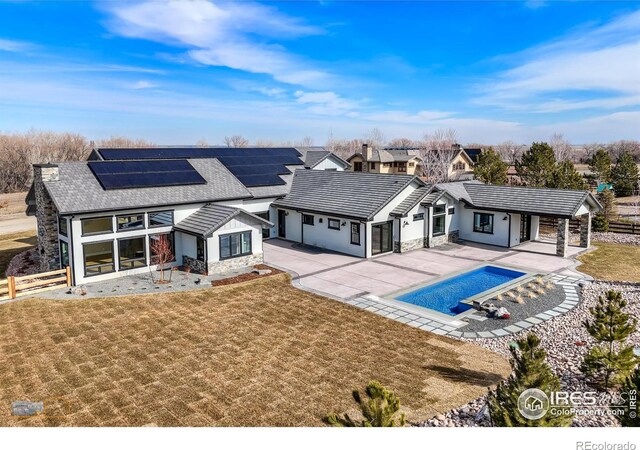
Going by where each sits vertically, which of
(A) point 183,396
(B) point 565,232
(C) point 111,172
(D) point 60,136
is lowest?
(A) point 183,396

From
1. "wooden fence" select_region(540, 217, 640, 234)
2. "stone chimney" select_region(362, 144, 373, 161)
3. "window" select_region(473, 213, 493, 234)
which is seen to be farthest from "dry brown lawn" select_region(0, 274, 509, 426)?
"stone chimney" select_region(362, 144, 373, 161)

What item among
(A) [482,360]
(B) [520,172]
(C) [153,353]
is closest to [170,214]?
(C) [153,353]

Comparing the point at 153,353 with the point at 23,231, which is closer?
the point at 153,353

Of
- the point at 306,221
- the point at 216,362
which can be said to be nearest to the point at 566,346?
the point at 216,362

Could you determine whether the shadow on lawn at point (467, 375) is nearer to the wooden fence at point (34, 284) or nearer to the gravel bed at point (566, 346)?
the gravel bed at point (566, 346)

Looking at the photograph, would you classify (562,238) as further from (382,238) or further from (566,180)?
(566,180)

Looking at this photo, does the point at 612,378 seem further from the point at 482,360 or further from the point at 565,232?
the point at 565,232

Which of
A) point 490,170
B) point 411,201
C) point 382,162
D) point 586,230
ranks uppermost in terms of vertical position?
point 382,162
